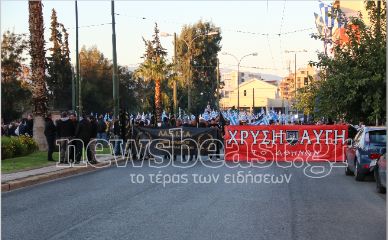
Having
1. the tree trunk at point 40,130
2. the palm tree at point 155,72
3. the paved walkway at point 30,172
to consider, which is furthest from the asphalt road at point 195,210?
the palm tree at point 155,72

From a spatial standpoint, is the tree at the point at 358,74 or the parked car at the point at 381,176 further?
the tree at the point at 358,74

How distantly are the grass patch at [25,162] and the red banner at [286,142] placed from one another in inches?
260

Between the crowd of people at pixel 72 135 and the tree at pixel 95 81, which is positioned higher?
the tree at pixel 95 81

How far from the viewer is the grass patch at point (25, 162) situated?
63.8 ft

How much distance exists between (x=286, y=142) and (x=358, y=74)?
11.5ft

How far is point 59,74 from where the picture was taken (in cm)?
7181

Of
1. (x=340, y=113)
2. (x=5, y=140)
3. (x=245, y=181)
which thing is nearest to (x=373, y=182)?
(x=245, y=181)

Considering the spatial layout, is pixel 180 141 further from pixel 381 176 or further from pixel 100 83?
pixel 100 83

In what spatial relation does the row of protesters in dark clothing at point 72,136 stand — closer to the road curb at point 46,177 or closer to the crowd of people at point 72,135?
the crowd of people at point 72,135

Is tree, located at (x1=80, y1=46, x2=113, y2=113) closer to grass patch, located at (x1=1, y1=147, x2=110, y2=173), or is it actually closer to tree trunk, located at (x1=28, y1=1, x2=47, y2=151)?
tree trunk, located at (x1=28, y1=1, x2=47, y2=151)

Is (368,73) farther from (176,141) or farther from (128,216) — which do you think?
(128,216)

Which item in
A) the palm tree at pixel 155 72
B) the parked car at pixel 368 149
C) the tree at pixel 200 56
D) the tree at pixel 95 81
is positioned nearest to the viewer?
the parked car at pixel 368 149

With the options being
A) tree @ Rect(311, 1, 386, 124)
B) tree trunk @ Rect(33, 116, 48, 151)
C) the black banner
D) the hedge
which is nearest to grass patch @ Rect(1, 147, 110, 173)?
the hedge

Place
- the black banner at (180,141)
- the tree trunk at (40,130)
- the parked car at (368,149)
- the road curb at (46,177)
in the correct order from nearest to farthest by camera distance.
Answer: the road curb at (46,177), the parked car at (368,149), the black banner at (180,141), the tree trunk at (40,130)
